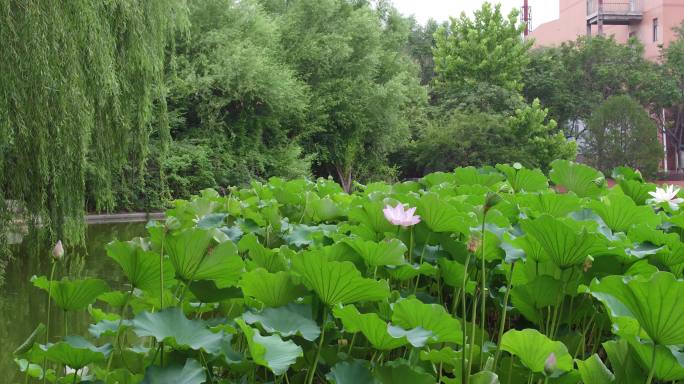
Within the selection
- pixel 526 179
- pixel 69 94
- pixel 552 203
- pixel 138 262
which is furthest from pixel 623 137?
pixel 138 262

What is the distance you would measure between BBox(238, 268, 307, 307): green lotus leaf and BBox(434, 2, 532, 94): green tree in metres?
24.4

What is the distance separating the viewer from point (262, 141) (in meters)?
18.7

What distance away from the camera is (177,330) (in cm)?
107

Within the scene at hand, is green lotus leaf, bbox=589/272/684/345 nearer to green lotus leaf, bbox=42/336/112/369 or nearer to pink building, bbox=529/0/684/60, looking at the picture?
green lotus leaf, bbox=42/336/112/369

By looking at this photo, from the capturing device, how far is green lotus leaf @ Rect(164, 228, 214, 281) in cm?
111

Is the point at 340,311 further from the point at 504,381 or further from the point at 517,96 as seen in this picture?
the point at 517,96

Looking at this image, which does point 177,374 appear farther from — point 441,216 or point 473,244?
point 441,216

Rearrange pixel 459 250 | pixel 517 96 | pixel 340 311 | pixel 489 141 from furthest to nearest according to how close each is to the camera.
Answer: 1. pixel 517 96
2. pixel 489 141
3. pixel 459 250
4. pixel 340 311

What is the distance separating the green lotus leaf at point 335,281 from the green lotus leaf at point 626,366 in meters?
0.33

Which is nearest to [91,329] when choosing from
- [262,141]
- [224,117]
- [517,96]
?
[224,117]

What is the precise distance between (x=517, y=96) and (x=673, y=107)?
777 centimetres

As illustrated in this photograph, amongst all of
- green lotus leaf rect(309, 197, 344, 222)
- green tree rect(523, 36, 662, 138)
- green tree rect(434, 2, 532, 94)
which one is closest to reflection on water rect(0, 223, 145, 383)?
green lotus leaf rect(309, 197, 344, 222)

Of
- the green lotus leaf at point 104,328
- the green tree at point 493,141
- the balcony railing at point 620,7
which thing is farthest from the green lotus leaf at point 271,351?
the balcony railing at point 620,7

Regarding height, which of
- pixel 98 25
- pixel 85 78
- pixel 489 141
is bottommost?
pixel 489 141
